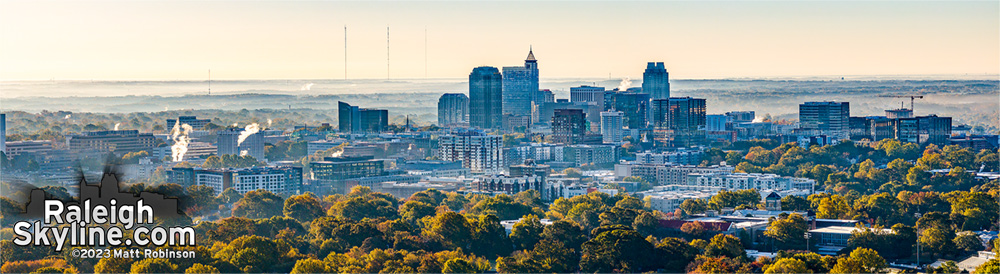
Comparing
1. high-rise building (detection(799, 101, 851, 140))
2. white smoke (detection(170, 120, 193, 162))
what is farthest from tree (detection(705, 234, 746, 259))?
high-rise building (detection(799, 101, 851, 140))

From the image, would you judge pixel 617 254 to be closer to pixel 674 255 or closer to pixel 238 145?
pixel 674 255

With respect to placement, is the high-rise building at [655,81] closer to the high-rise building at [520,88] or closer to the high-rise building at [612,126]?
the high-rise building at [520,88]

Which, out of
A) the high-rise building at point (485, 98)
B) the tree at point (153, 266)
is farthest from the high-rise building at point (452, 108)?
the tree at point (153, 266)

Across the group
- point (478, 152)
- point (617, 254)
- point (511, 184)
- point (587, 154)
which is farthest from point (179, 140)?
point (617, 254)

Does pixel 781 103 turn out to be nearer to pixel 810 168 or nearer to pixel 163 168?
pixel 810 168

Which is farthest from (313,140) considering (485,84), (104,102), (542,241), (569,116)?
(542,241)

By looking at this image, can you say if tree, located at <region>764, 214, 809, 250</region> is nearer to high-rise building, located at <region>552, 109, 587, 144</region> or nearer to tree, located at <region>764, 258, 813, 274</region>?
tree, located at <region>764, 258, 813, 274</region>
